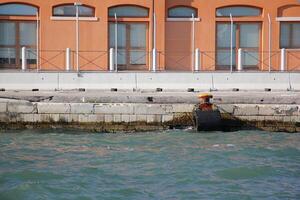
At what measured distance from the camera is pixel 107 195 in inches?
531

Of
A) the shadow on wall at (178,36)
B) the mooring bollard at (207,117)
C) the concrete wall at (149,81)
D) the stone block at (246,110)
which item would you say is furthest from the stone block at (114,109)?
the shadow on wall at (178,36)

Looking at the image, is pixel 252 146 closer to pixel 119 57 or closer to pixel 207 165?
pixel 207 165

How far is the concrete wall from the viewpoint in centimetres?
2870

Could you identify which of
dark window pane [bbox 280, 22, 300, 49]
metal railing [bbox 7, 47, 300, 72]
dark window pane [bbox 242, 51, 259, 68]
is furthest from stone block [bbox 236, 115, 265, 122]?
dark window pane [bbox 280, 22, 300, 49]

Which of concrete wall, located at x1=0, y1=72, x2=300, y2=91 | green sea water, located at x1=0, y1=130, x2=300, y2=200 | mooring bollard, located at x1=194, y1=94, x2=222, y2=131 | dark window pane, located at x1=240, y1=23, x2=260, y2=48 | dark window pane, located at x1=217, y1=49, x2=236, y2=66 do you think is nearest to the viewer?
green sea water, located at x1=0, y1=130, x2=300, y2=200

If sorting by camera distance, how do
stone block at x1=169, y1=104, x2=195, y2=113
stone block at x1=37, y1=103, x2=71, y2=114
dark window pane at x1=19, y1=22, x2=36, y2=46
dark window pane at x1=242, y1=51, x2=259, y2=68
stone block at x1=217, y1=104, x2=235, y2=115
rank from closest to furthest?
stone block at x1=37, y1=103, x2=71, y2=114, stone block at x1=169, y1=104, x2=195, y2=113, stone block at x1=217, y1=104, x2=235, y2=115, dark window pane at x1=19, y1=22, x2=36, y2=46, dark window pane at x1=242, y1=51, x2=259, y2=68

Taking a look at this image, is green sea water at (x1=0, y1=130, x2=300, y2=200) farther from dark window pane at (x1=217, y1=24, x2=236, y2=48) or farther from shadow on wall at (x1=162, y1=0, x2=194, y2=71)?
dark window pane at (x1=217, y1=24, x2=236, y2=48)

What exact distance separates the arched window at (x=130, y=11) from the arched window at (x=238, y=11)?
3569mm

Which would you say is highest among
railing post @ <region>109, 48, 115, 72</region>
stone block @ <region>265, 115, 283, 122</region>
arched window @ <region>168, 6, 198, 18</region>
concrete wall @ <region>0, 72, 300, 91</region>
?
arched window @ <region>168, 6, 198, 18</region>

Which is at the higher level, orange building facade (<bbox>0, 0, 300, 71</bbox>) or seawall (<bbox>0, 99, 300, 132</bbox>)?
orange building facade (<bbox>0, 0, 300, 71</bbox>)

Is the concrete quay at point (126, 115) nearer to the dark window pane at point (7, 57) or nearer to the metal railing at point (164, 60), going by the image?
the metal railing at point (164, 60)

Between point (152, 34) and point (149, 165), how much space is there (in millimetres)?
16477

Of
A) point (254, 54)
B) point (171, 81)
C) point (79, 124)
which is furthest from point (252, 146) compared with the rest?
point (254, 54)

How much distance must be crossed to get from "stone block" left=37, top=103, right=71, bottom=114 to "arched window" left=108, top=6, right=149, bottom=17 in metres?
10.9
